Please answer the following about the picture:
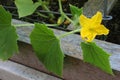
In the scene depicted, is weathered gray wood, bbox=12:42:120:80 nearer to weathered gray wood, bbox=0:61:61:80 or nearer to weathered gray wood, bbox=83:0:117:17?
weathered gray wood, bbox=0:61:61:80

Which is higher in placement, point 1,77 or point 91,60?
point 91,60

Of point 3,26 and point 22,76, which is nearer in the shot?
point 3,26

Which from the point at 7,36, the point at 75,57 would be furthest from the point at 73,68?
the point at 7,36

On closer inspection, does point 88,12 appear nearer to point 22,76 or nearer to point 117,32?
point 117,32

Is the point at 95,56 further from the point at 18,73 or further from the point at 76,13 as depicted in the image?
the point at 18,73

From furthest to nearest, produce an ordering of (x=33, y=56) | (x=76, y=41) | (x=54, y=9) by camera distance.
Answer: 1. (x=54, y=9)
2. (x=33, y=56)
3. (x=76, y=41)

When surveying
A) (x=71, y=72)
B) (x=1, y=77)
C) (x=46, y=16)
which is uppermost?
(x=46, y=16)

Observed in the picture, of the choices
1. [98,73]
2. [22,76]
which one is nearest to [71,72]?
[98,73]

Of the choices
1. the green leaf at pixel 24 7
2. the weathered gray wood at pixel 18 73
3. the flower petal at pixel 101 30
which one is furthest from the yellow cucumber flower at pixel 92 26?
the weathered gray wood at pixel 18 73
